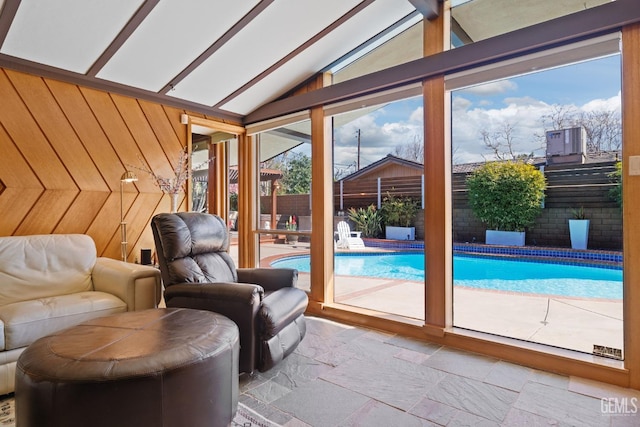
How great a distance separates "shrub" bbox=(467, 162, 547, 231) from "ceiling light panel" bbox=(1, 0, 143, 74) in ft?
13.7

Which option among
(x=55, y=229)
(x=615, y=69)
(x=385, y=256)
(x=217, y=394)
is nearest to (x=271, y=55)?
(x=55, y=229)

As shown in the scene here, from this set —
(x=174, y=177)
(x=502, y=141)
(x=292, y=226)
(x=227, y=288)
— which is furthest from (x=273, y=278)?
(x=502, y=141)

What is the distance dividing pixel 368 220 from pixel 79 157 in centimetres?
576

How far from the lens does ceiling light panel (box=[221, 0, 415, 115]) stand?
3.24 meters

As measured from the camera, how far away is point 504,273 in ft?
18.0

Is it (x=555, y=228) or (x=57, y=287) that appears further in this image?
(x=555, y=228)

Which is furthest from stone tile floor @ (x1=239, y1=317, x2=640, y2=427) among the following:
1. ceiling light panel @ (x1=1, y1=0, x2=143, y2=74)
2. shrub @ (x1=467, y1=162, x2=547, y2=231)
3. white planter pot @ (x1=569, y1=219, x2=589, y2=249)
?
ceiling light panel @ (x1=1, y1=0, x2=143, y2=74)

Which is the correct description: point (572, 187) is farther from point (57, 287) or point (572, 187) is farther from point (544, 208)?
point (57, 287)

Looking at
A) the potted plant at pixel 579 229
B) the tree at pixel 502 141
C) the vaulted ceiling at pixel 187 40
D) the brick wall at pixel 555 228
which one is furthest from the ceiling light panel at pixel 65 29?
the potted plant at pixel 579 229

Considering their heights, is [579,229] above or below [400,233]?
above

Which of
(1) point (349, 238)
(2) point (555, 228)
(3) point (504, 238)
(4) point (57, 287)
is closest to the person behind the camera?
→ (4) point (57, 287)

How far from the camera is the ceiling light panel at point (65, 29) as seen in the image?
256cm

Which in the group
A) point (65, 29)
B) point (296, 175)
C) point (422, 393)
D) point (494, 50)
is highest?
point (65, 29)

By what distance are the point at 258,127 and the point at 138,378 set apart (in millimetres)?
3734
